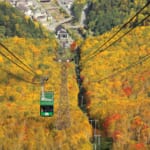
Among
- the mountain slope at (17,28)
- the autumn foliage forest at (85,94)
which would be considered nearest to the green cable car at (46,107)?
the autumn foliage forest at (85,94)

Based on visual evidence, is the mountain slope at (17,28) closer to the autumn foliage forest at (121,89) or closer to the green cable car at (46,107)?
the autumn foliage forest at (121,89)

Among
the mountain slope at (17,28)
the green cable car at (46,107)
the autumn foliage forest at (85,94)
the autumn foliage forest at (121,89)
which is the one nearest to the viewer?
the green cable car at (46,107)

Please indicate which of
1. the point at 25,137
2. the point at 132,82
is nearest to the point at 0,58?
the point at 132,82

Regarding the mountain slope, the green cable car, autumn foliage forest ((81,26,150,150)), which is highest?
the mountain slope

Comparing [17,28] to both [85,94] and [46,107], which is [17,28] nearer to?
[85,94]

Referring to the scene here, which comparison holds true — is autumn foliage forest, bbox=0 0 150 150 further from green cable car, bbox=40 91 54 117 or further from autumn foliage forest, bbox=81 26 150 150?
green cable car, bbox=40 91 54 117

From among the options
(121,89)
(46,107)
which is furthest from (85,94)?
(46,107)

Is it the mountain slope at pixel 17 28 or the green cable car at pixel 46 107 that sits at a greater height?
the mountain slope at pixel 17 28

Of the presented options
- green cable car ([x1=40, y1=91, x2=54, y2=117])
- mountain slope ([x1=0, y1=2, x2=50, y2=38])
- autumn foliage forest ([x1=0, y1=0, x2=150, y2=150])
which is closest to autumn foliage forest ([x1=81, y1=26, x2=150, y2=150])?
autumn foliage forest ([x1=0, y1=0, x2=150, y2=150])

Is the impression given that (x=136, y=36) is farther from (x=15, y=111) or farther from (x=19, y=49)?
(x=15, y=111)

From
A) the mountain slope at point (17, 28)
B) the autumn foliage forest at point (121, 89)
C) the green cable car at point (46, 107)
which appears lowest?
the green cable car at point (46, 107)
